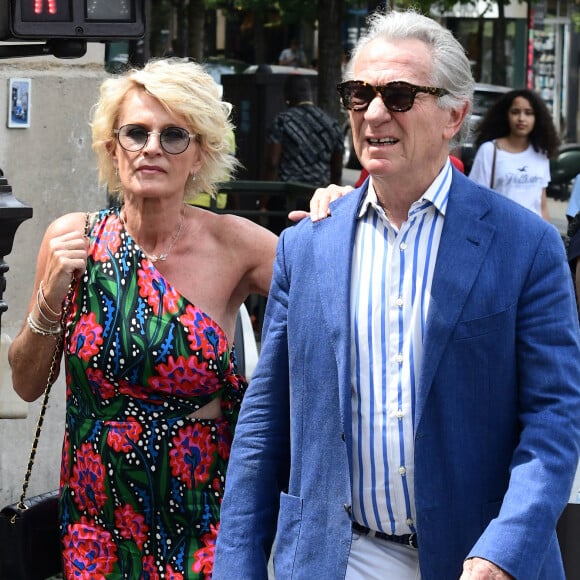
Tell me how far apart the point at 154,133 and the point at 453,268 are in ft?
4.39

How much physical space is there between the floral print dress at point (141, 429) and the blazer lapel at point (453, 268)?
1.07 metres

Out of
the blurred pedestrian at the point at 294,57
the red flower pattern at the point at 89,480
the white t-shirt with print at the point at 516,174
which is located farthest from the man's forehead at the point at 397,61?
the blurred pedestrian at the point at 294,57

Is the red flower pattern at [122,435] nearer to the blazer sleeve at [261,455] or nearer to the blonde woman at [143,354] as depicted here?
the blonde woman at [143,354]

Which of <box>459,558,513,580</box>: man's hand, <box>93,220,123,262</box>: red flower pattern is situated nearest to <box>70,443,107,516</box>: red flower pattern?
<box>93,220,123,262</box>: red flower pattern

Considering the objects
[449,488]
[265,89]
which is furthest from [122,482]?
[265,89]

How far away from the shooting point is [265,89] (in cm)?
1675

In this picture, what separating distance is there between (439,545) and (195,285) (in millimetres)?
1358

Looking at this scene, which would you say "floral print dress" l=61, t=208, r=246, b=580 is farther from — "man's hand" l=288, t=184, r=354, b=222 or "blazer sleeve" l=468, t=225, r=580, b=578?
"blazer sleeve" l=468, t=225, r=580, b=578

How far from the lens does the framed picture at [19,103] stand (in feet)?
21.1

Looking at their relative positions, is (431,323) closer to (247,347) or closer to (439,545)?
(439,545)

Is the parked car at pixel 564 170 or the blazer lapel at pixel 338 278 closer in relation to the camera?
the blazer lapel at pixel 338 278

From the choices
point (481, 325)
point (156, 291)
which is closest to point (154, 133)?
point (156, 291)

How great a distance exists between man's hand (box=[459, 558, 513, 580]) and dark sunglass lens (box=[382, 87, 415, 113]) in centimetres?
92

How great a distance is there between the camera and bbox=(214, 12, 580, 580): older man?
9.25 feet
